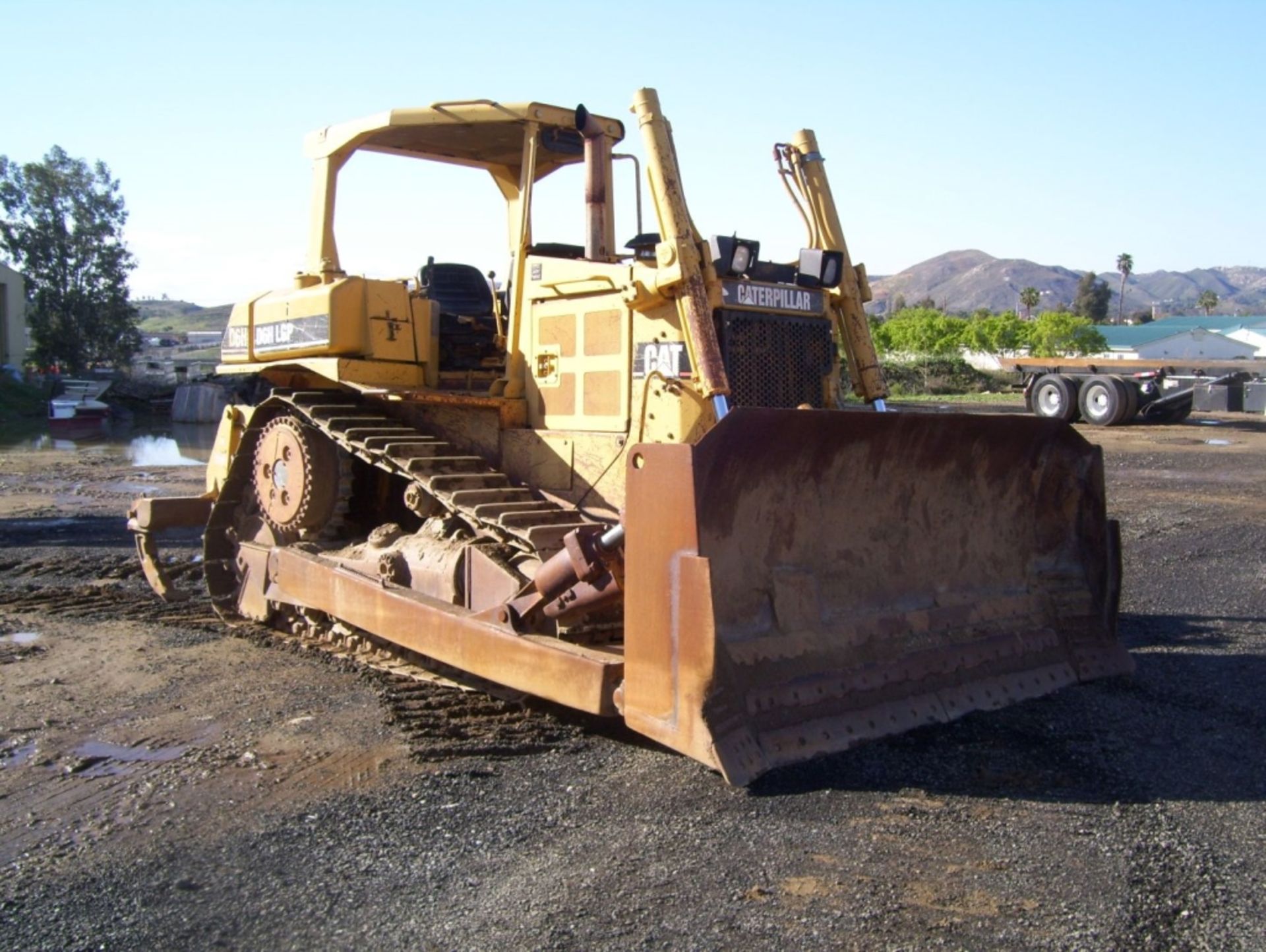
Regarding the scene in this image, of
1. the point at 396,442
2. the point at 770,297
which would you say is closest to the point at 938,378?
the point at 770,297

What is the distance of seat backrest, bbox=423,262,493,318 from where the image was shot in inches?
302

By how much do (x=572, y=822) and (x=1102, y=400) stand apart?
23.1 metres

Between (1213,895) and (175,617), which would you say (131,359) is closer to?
(175,617)

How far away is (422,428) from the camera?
23.8ft

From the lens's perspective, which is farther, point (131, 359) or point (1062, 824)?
point (131, 359)

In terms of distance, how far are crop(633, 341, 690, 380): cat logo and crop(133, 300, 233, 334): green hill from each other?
128592 mm

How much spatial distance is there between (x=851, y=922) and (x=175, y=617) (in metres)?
6.19

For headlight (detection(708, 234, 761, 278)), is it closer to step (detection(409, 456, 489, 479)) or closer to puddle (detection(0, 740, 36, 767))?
step (detection(409, 456, 489, 479))

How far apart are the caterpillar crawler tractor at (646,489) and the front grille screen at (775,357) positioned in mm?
17

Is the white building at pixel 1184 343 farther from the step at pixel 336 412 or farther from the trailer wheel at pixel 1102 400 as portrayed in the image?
the step at pixel 336 412

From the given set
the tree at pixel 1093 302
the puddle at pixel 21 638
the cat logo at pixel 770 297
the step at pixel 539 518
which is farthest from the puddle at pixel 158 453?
the tree at pixel 1093 302

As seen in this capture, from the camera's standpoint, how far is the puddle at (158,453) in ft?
69.2

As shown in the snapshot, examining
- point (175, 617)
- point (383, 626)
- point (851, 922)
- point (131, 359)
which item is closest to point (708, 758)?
point (851, 922)

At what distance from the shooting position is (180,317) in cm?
15625
